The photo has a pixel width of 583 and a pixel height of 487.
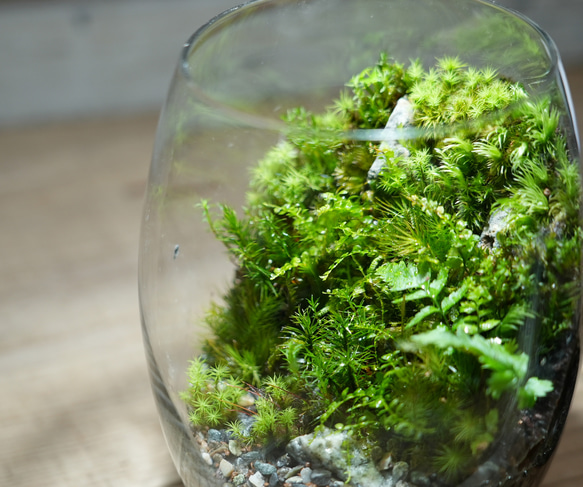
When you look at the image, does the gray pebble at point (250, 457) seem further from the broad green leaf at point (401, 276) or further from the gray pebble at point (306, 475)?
the broad green leaf at point (401, 276)

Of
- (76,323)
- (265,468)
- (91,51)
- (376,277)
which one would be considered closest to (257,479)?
(265,468)

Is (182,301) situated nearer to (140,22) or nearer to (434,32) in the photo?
(434,32)

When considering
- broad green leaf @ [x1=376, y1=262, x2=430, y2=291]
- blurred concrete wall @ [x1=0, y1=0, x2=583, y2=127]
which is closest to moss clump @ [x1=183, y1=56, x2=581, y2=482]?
broad green leaf @ [x1=376, y1=262, x2=430, y2=291]

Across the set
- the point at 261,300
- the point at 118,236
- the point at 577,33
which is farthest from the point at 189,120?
the point at 577,33

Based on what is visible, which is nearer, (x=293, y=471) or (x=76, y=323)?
(x=293, y=471)

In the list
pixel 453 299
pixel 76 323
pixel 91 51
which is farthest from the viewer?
pixel 91 51

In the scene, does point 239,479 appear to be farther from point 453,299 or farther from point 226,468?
point 453,299

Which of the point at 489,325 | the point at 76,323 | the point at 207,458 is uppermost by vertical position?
the point at 489,325
